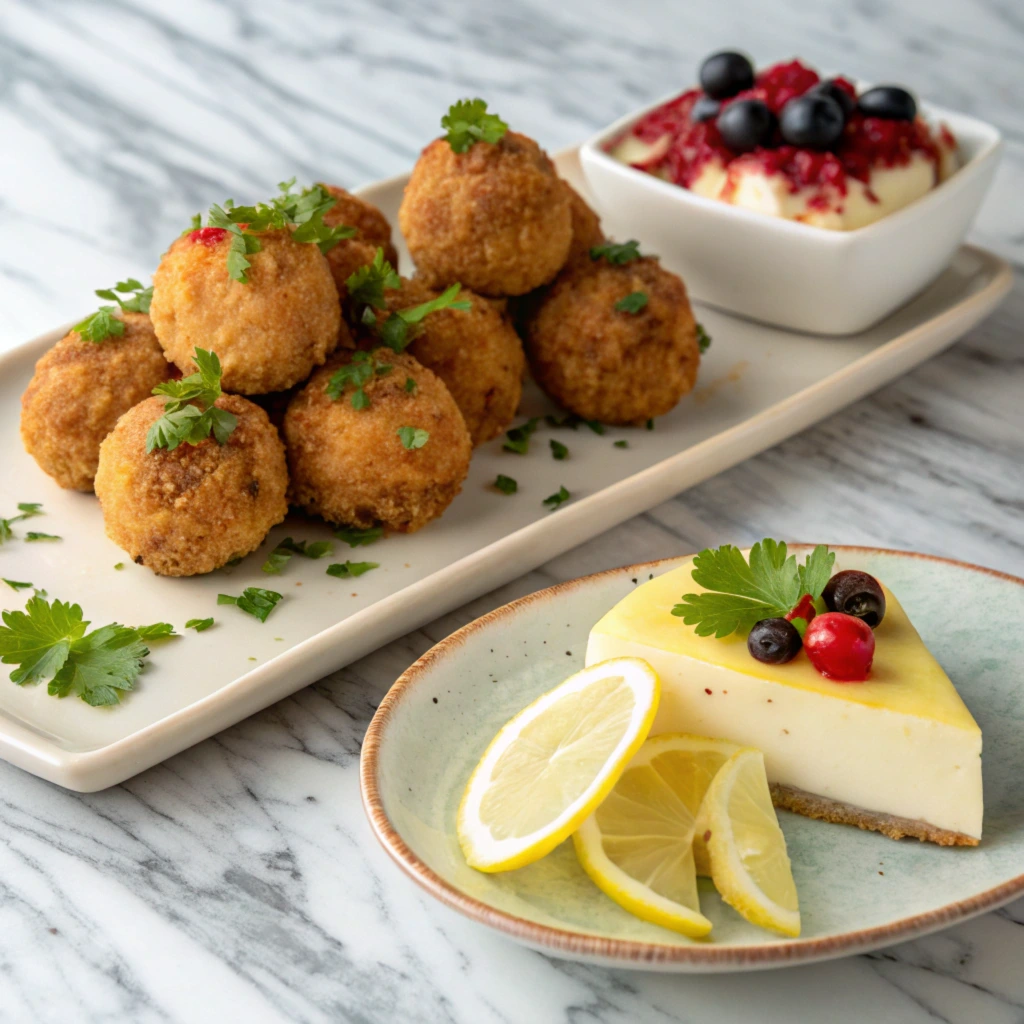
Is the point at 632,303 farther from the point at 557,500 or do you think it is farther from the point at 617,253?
the point at 557,500

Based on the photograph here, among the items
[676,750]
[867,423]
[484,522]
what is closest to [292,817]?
[676,750]

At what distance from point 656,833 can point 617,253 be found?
1.89 m

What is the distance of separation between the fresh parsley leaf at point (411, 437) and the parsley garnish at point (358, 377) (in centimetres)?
10

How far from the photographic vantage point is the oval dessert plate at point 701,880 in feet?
6.74

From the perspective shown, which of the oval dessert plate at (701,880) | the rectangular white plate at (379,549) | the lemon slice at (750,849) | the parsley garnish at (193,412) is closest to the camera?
the oval dessert plate at (701,880)

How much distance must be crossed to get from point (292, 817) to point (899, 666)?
46.6 inches

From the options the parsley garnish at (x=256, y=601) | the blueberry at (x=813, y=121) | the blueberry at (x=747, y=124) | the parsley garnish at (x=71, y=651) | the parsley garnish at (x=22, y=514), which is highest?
the blueberry at (x=813, y=121)

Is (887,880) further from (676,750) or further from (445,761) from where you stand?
(445,761)

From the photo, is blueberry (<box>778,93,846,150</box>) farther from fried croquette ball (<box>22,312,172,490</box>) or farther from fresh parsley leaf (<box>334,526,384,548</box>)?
fried croquette ball (<box>22,312,172,490</box>)

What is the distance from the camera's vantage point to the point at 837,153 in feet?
13.3

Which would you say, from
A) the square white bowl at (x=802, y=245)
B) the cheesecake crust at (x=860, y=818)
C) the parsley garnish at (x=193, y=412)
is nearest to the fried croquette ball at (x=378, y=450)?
the parsley garnish at (x=193, y=412)

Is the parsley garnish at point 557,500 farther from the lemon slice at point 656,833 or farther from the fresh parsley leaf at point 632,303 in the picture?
the lemon slice at point 656,833

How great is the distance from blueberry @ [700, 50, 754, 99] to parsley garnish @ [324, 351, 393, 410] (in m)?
1.74

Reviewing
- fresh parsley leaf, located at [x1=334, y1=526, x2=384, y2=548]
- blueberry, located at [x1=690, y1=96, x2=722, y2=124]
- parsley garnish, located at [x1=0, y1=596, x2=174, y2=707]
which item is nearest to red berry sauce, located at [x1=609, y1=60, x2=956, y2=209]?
blueberry, located at [x1=690, y1=96, x2=722, y2=124]
